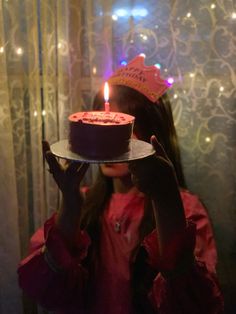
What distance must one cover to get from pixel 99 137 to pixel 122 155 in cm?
5

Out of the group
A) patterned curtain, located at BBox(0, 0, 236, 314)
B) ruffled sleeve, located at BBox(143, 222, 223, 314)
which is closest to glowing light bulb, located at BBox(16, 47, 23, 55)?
patterned curtain, located at BBox(0, 0, 236, 314)

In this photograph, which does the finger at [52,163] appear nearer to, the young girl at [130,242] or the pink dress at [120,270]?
the young girl at [130,242]

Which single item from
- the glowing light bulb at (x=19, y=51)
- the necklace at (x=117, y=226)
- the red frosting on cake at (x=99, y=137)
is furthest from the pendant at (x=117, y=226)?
the glowing light bulb at (x=19, y=51)

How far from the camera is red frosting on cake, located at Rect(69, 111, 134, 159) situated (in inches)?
28.9

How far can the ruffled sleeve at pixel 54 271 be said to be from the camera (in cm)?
96

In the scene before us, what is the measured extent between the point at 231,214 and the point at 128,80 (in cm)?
60

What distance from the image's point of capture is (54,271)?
0.98 metres

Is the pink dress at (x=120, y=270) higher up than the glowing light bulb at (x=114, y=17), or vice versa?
the glowing light bulb at (x=114, y=17)

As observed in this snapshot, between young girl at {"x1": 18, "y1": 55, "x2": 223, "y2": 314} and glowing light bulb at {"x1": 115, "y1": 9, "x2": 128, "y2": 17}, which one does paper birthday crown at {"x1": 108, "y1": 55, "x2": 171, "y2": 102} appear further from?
glowing light bulb at {"x1": 115, "y1": 9, "x2": 128, "y2": 17}

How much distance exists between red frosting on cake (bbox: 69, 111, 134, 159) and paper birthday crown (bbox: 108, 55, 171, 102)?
30cm

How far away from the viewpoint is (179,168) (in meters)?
1.18

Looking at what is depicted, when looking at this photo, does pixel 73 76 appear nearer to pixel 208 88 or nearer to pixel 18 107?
pixel 18 107

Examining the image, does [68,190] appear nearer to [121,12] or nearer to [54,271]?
[54,271]

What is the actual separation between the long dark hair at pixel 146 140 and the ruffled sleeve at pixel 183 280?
119 mm
